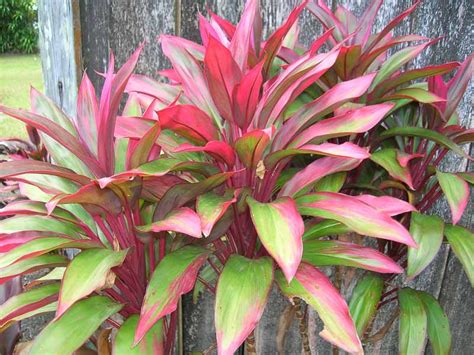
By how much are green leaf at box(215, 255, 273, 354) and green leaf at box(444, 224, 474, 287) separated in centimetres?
42

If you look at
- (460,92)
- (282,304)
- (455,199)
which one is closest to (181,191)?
(455,199)

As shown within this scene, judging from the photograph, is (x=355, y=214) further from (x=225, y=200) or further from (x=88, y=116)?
(x=88, y=116)

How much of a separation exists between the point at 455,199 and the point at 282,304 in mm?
809

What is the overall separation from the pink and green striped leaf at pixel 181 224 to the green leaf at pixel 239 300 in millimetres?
98

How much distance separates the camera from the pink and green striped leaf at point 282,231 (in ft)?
2.29

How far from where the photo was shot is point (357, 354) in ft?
2.40

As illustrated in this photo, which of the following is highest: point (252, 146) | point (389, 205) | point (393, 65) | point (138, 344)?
point (393, 65)

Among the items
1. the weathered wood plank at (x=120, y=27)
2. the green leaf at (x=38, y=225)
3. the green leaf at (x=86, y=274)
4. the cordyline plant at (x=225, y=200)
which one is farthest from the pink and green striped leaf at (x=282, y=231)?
the weathered wood plank at (x=120, y=27)

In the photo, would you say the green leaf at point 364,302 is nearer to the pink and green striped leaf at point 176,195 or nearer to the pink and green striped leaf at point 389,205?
the pink and green striped leaf at point 389,205

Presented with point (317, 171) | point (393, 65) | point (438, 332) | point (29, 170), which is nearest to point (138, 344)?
point (29, 170)

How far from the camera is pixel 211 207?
2.59ft

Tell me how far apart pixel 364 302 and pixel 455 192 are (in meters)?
0.30

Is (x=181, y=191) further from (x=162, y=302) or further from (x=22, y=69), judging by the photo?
(x=22, y=69)

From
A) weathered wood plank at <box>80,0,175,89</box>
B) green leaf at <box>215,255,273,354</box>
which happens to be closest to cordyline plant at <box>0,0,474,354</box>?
green leaf at <box>215,255,273,354</box>
